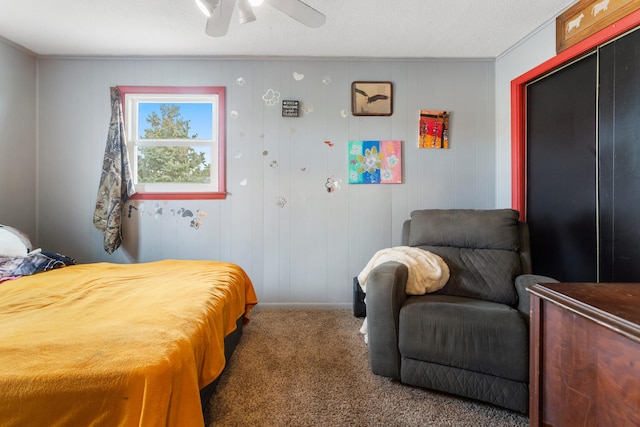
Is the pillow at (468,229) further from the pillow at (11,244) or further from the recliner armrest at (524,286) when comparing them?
the pillow at (11,244)

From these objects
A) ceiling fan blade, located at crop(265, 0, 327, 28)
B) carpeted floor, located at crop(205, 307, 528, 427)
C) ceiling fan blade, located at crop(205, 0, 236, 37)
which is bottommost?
carpeted floor, located at crop(205, 307, 528, 427)

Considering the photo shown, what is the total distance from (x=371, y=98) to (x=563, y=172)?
1.63 metres

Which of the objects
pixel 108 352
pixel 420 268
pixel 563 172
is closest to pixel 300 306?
pixel 420 268

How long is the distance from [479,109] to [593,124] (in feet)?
3.27

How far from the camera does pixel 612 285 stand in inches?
32.8

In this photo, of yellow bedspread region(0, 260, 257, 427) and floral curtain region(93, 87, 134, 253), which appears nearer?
yellow bedspread region(0, 260, 257, 427)

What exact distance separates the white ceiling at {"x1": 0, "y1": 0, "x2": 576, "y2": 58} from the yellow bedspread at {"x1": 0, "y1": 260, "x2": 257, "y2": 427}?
1917 millimetres

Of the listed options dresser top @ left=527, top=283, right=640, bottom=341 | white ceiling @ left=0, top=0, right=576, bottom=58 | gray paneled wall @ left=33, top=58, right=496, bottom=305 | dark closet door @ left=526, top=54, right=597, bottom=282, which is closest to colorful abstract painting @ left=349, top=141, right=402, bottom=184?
gray paneled wall @ left=33, top=58, right=496, bottom=305

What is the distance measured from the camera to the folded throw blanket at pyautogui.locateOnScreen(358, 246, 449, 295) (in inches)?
68.7

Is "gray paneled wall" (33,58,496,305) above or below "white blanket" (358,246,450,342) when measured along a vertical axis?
above

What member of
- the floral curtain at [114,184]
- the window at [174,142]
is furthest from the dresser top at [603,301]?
the floral curtain at [114,184]

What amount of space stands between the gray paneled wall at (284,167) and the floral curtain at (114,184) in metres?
0.13

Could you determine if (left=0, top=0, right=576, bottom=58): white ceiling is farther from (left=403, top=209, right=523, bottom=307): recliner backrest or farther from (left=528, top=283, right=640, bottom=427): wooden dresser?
(left=528, top=283, right=640, bottom=427): wooden dresser

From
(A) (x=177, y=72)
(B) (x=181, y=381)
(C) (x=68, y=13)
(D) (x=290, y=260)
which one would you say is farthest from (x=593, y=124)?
(C) (x=68, y=13)
